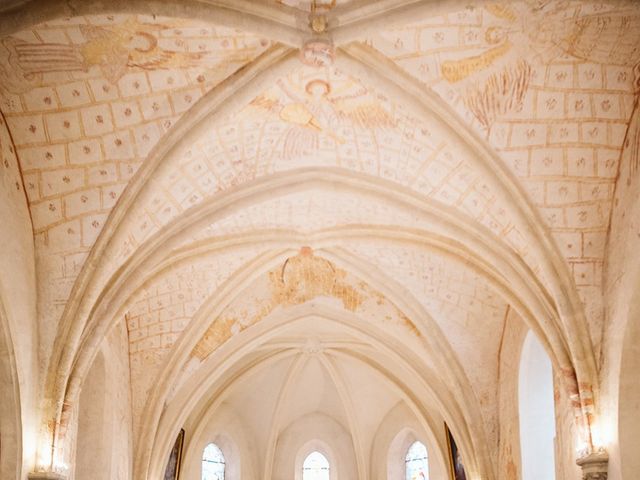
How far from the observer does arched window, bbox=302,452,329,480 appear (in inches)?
762

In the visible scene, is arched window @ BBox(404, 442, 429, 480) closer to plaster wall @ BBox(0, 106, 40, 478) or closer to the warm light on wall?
the warm light on wall

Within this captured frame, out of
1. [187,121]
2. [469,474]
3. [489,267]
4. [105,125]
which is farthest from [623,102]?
[469,474]

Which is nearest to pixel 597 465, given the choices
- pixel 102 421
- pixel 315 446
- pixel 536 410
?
pixel 536 410

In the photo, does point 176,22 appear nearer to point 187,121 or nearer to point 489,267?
point 187,121

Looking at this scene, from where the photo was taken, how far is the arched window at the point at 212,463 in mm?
18328

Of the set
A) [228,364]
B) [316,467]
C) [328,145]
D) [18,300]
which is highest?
[328,145]

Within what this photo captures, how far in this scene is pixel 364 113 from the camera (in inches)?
408

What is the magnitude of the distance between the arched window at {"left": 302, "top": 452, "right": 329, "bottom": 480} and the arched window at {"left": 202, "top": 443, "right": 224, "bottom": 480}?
1767mm

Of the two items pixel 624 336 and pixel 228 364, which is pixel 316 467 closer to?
pixel 228 364

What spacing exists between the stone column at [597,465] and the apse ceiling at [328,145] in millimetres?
1066

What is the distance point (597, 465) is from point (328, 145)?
14.7ft

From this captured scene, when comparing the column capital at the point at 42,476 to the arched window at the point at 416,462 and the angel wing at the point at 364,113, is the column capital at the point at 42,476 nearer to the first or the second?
the angel wing at the point at 364,113

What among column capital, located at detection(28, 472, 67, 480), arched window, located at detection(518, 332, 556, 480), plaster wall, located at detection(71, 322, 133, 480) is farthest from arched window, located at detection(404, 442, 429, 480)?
column capital, located at detection(28, 472, 67, 480)

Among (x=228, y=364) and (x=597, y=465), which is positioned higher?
(x=228, y=364)
